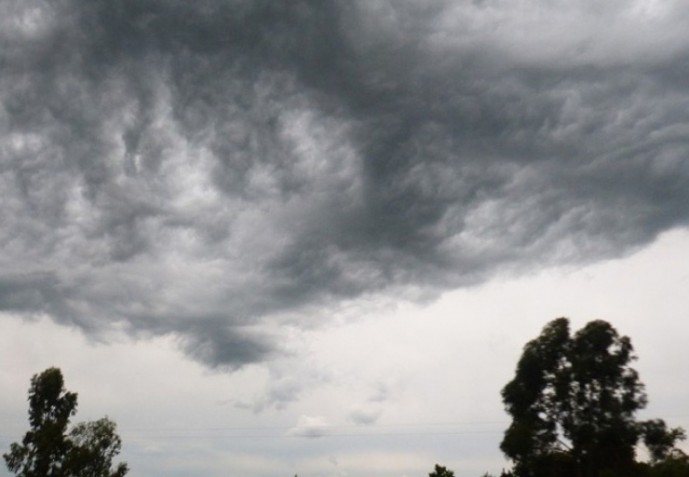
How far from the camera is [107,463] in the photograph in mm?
79562

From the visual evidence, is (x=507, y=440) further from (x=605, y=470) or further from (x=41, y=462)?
(x=41, y=462)

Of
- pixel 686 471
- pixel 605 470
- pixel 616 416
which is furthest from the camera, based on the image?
Result: pixel 616 416

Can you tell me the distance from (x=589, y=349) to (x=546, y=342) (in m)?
5.06

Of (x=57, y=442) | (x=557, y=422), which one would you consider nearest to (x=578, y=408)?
(x=557, y=422)

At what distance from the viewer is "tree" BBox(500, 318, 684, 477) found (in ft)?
229

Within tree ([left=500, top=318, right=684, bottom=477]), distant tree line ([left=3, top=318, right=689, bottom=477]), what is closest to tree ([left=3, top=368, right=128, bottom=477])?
distant tree line ([left=3, top=318, right=689, bottom=477])

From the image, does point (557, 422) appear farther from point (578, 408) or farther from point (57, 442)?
point (57, 442)

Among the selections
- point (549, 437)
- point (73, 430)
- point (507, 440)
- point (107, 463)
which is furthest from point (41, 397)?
point (549, 437)

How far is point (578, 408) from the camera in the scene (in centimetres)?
7438

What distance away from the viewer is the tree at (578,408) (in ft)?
229

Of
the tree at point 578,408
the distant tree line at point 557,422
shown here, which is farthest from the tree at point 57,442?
the tree at point 578,408

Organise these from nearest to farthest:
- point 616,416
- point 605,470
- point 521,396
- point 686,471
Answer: point 686,471 < point 605,470 < point 616,416 < point 521,396

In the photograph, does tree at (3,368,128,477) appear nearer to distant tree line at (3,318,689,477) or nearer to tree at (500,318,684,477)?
distant tree line at (3,318,689,477)

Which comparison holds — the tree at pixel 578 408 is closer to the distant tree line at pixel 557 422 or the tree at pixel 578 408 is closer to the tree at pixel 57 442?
the distant tree line at pixel 557 422
